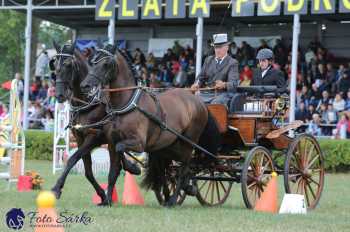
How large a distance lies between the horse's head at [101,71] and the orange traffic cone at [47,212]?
4.26m

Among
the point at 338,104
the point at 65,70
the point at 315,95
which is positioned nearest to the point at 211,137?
the point at 65,70

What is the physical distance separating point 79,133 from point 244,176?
2.22m

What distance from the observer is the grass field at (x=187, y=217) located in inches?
316

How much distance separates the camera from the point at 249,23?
28.5m

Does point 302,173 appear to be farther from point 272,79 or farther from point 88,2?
point 88,2

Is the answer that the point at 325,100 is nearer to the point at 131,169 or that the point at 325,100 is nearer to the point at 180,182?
the point at 180,182

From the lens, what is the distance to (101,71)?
32.4 ft

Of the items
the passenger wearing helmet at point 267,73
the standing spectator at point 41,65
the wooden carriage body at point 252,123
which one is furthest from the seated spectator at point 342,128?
the standing spectator at point 41,65

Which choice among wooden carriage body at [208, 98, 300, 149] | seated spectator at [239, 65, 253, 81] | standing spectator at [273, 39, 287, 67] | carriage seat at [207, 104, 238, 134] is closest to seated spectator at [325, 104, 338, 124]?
seated spectator at [239, 65, 253, 81]

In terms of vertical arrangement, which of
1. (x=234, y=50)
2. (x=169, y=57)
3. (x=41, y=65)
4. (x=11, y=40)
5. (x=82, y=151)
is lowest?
(x=82, y=151)

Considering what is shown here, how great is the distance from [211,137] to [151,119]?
1.13 metres

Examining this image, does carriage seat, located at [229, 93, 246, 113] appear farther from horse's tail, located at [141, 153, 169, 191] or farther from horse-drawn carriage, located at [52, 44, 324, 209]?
horse's tail, located at [141, 153, 169, 191]

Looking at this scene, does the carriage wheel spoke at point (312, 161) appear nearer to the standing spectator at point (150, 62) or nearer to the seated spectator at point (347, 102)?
the seated spectator at point (347, 102)

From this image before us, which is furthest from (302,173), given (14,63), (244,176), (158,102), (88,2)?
(14,63)
